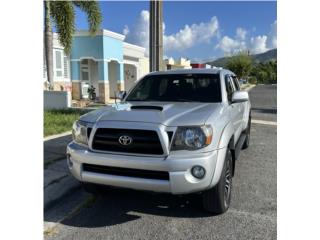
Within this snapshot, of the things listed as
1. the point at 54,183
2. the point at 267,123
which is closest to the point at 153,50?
the point at 267,123

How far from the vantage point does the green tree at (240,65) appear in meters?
57.6

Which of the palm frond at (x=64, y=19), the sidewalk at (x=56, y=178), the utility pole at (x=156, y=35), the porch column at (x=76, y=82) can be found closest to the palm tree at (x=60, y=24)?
the palm frond at (x=64, y=19)

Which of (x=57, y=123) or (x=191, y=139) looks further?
(x=57, y=123)

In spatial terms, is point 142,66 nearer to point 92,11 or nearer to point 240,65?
point 92,11

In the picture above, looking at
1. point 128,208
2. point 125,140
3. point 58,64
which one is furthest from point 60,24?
point 125,140

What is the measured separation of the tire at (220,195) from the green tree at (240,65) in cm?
5469

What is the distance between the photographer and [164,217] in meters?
3.96

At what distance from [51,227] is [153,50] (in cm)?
848

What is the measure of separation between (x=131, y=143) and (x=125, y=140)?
74 mm

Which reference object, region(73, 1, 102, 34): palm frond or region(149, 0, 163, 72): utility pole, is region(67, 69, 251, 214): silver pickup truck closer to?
region(149, 0, 163, 72): utility pole

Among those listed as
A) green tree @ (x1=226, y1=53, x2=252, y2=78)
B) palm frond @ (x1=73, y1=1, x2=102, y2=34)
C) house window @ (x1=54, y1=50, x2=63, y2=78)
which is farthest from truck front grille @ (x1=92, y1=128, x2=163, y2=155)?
green tree @ (x1=226, y1=53, x2=252, y2=78)

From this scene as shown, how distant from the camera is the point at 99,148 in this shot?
12.3 feet

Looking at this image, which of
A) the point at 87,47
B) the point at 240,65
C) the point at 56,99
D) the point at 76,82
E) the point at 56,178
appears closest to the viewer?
the point at 56,178
